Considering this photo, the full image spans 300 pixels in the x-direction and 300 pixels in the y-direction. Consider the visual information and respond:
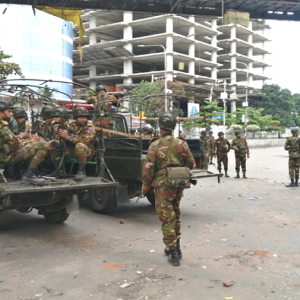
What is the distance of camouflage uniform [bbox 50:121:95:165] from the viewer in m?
5.91

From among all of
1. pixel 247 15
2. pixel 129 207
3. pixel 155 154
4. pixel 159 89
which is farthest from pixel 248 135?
pixel 155 154

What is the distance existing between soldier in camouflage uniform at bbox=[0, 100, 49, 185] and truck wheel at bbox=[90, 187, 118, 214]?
74.8 inches

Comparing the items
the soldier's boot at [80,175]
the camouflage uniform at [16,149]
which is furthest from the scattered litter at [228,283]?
the camouflage uniform at [16,149]

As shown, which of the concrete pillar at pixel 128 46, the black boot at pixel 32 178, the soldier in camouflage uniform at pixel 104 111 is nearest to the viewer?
the black boot at pixel 32 178

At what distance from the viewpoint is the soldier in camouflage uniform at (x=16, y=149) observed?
5207 mm

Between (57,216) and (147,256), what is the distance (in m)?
2.16

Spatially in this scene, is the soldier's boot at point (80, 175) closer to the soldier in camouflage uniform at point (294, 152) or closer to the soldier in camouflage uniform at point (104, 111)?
the soldier in camouflage uniform at point (104, 111)

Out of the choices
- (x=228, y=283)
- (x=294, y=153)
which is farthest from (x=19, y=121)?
(x=294, y=153)

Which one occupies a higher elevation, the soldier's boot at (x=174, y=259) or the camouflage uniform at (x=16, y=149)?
the camouflage uniform at (x=16, y=149)

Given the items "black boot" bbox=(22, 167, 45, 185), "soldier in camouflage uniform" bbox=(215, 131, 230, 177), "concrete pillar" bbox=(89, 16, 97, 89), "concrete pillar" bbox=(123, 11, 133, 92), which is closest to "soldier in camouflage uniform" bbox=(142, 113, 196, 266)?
"black boot" bbox=(22, 167, 45, 185)

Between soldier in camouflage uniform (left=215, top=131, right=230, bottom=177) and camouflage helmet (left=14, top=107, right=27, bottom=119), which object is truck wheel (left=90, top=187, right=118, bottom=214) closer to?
camouflage helmet (left=14, top=107, right=27, bottom=119)

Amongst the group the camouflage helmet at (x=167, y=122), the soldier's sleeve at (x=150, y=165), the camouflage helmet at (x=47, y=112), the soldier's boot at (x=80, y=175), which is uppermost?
the camouflage helmet at (x=47, y=112)

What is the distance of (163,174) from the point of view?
4.41m

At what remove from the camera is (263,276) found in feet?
12.9
